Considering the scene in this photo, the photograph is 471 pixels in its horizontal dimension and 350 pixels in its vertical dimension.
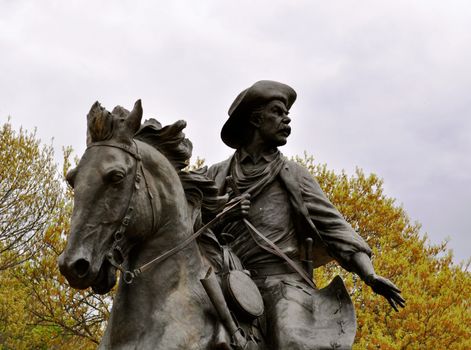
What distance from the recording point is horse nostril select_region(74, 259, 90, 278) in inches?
138

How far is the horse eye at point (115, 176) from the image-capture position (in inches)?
144

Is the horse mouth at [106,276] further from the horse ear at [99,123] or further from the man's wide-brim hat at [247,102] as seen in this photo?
the man's wide-brim hat at [247,102]

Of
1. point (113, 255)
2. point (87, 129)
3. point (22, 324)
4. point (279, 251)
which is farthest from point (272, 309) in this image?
point (22, 324)

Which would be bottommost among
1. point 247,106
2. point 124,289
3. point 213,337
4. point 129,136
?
point 213,337

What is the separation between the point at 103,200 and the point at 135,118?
0.56m

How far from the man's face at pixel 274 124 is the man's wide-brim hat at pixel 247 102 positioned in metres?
0.06

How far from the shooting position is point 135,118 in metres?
3.94

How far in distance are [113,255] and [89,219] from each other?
0.25m

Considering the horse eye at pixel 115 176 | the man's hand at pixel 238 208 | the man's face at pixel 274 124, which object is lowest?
the horse eye at pixel 115 176

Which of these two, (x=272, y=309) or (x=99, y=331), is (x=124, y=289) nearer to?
(x=272, y=309)

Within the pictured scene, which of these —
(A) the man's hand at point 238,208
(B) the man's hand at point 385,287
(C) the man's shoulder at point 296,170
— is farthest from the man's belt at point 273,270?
(C) the man's shoulder at point 296,170

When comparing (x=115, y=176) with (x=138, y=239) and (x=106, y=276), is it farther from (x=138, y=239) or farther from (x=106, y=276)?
(x=106, y=276)

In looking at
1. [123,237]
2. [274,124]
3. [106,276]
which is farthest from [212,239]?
[274,124]

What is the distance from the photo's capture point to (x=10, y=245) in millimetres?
15320
